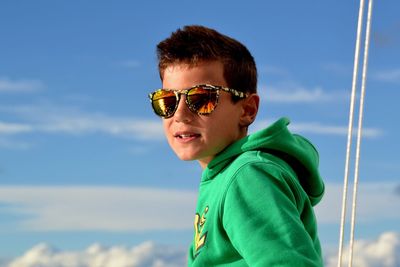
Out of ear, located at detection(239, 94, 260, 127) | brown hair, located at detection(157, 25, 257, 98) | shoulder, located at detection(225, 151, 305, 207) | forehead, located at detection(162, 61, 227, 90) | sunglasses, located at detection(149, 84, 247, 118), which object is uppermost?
brown hair, located at detection(157, 25, 257, 98)

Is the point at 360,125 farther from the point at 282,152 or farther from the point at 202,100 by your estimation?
the point at 202,100

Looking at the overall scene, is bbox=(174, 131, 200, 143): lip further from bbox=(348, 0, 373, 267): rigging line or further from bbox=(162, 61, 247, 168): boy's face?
bbox=(348, 0, 373, 267): rigging line

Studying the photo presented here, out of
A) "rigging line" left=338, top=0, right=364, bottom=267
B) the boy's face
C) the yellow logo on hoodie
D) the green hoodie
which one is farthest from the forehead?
"rigging line" left=338, top=0, right=364, bottom=267

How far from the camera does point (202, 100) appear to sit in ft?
10.4

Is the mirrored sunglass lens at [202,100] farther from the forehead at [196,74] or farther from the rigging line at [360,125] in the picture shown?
the rigging line at [360,125]

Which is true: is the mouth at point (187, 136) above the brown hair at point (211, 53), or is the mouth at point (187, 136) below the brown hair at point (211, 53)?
below

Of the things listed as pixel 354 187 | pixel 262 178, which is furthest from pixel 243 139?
pixel 354 187

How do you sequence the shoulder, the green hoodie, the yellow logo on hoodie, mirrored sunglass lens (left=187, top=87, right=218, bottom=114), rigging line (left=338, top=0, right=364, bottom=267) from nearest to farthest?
the green hoodie < the shoulder < the yellow logo on hoodie < mirrored sunglass lens (left=187, top=87, right=218, bottom=114) < rigging line (left=338, top=0, right=364, bottom=267)

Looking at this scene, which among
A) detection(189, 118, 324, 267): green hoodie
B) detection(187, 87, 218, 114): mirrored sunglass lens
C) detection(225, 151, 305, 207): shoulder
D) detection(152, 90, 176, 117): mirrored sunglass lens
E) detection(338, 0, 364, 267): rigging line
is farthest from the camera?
detection(338, 0, 364, 267): rigging line

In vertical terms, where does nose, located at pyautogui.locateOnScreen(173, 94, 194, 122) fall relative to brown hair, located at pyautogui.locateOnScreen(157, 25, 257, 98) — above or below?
below

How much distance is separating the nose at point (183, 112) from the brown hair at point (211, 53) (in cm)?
16

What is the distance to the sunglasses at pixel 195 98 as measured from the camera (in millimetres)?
3184

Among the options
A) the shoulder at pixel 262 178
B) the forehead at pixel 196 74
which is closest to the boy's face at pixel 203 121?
the forehead at pixel 196 74

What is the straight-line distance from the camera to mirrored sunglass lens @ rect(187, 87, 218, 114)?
318 centimetres
